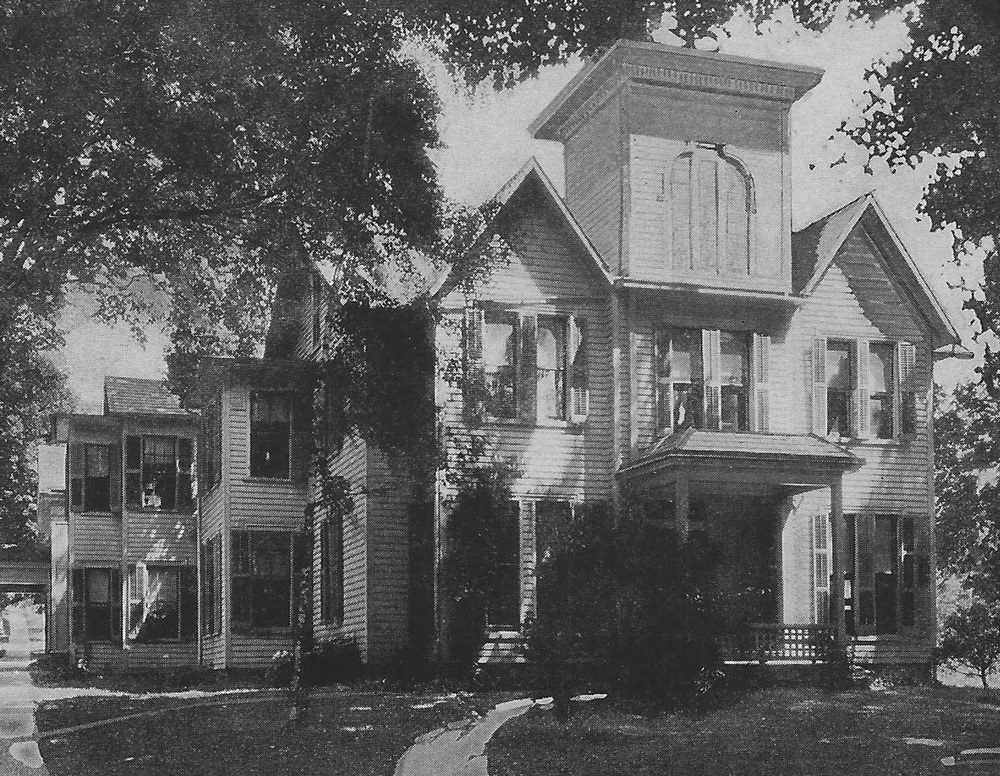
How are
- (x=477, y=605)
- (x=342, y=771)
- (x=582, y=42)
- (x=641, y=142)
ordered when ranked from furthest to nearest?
(x=641, y=142) < (x=477, y=605) < (x=582, y=42) < (x=342, y=771)

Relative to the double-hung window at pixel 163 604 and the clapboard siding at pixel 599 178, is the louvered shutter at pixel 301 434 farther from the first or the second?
the clapboard siding at pixel 599 178

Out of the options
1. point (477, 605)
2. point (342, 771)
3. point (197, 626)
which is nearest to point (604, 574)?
point (477, 605)

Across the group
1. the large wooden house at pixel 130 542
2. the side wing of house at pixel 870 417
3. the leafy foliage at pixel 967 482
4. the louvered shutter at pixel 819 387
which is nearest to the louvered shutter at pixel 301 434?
the large wooden house at pixel 130 542

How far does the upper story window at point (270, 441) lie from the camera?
17.5 m

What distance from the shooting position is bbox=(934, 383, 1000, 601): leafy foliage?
19.3m

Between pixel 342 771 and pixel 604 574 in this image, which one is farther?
pixel 604 574

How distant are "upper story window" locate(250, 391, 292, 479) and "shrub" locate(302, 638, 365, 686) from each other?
262cm

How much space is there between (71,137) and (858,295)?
38.4 feet

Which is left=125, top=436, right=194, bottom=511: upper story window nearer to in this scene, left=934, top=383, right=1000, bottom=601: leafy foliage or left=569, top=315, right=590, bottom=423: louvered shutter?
left=569, top=315, right=590, bottom=423: louvered shutter

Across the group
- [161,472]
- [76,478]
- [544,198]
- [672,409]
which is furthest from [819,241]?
[76,478]

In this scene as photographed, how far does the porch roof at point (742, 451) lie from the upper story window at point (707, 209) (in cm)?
236

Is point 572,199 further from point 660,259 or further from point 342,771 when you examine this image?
point 342,771

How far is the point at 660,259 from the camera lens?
19.4 meters

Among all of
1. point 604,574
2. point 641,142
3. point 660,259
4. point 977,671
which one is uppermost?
point 641,142
